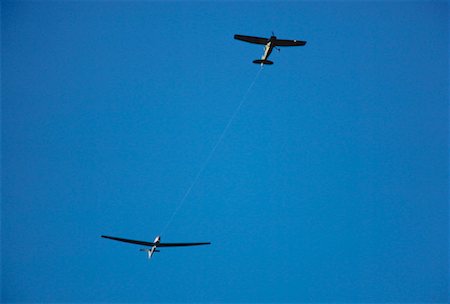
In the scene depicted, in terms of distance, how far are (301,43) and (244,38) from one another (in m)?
4.95

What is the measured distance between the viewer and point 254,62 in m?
36.7

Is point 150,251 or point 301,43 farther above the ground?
point 301,43

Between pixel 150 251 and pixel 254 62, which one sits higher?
pixel 254 62

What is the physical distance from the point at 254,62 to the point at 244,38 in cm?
258

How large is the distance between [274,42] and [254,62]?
2591 millimetres

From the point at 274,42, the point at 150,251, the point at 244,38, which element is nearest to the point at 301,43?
the point at 274,42

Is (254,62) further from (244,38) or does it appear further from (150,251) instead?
(150,251)

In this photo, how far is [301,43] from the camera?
3603cm

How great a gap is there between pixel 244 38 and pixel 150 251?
18773 mm

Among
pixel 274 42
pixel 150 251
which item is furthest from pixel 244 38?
pixel 150 251

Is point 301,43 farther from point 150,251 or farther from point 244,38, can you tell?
point 150,251

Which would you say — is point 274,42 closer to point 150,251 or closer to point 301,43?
point 301,43

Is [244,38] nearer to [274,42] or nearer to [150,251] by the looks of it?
[274,42]

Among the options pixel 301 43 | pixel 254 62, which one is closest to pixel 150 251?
pixel 254 62
